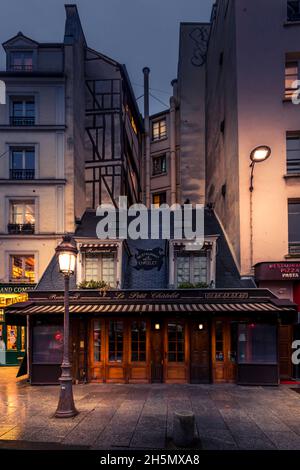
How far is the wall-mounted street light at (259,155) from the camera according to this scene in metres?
13.9

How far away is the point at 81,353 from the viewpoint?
1306 cm

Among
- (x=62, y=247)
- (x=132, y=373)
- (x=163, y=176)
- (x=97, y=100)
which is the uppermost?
(x=97, y=100)

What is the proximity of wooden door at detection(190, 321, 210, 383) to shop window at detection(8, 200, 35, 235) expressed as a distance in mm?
9507

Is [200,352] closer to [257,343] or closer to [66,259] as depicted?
[257,343]

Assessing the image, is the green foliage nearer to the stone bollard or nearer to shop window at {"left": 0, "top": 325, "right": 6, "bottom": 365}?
shop window at {"left": 0, "top": 325, "right": 6, "bottom": 365}

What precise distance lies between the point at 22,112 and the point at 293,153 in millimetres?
13782

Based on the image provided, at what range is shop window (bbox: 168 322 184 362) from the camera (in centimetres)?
1306

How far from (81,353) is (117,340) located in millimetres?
1461

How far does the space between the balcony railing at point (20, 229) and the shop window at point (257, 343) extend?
36.1ft

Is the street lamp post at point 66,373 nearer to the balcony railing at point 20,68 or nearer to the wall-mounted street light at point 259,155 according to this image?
the wall-mounted street light at point 259,155

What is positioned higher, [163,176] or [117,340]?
[163,176]

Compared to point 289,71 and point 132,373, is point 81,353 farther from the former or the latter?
point 289,71

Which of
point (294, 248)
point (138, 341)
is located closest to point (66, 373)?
point (138, 341)
